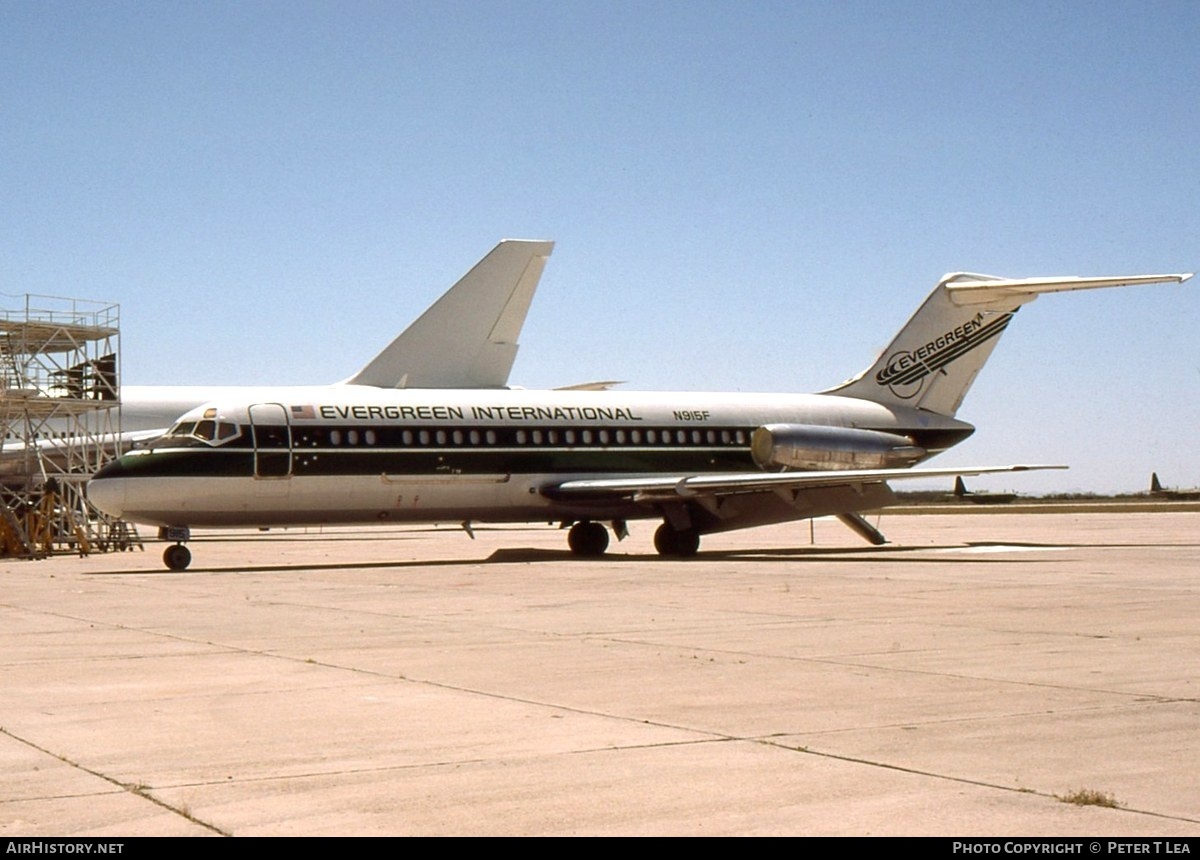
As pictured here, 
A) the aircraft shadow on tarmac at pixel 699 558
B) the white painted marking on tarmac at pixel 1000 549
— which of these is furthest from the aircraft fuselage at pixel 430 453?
the white painted marking on tarmac at pixel 1000 549

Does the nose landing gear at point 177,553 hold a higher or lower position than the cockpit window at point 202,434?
lower

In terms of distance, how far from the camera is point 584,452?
3206cm

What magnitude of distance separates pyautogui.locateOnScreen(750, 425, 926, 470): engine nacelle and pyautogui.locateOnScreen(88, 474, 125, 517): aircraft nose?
13.6 meters

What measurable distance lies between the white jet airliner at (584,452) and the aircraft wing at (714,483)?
43 millimetres

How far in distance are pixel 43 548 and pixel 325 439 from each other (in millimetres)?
11629

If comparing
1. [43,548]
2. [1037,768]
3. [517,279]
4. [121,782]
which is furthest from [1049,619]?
[517,279]

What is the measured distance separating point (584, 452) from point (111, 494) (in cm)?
970

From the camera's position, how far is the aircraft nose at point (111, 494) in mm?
27094

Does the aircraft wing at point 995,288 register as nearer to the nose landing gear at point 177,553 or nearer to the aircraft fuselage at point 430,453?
the aircraft fuselage at point 430,453

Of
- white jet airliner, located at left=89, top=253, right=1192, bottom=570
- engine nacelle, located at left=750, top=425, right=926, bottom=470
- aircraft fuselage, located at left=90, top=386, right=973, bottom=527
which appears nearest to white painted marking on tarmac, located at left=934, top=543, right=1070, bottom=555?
white jet airliner, located at left=89, top=253, right=1192, bottom=570

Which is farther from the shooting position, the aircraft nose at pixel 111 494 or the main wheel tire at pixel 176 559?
the main wheel tire at pixel 176 559

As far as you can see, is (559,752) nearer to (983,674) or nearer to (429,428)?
(983,674)

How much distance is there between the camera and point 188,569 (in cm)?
2783

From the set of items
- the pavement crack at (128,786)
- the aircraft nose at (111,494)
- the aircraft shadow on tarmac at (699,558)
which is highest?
the aircraft nose at (111,494)
